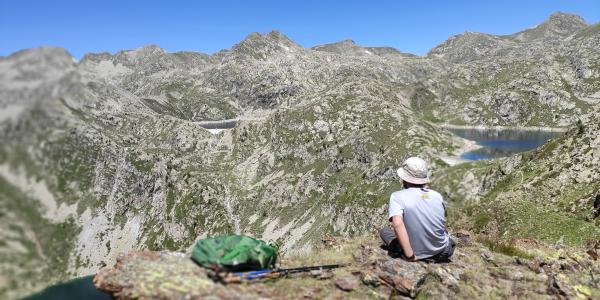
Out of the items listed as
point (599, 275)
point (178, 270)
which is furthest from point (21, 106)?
point (599, 275)

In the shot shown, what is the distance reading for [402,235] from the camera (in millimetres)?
14750

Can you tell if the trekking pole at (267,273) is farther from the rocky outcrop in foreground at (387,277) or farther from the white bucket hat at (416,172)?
the white bucket hat at (416,172)

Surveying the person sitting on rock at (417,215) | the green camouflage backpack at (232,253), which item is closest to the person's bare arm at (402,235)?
the person sitting on rock at (417,215)

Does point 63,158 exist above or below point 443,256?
above

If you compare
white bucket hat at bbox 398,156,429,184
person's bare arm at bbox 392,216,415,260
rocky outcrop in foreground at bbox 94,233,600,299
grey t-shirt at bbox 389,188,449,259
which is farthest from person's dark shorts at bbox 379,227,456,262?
white bucket hat at bbox 398,156,429,184

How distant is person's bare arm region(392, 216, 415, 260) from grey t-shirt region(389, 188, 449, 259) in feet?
0.69

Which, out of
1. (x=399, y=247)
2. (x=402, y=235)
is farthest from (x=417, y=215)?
(x=399, y=247)

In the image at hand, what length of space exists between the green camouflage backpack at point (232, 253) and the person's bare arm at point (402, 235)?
461 centimetres

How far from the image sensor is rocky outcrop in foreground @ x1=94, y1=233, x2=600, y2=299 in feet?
37.6

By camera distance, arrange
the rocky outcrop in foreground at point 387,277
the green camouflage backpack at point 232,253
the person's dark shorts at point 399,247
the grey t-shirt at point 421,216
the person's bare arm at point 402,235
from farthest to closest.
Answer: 1. the person's dark shorts at point 399,247
2. the grey t-shirt at point 421,216
3. the person's bare arm at point 402,235
4. the green camouflage backpack at point 232,253
5. the rocky outcrop in foreground at point 387,277

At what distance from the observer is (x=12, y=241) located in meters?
9.75

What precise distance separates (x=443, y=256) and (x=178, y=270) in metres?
10.3

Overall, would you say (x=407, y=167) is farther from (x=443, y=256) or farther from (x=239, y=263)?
(x=239, y=263)

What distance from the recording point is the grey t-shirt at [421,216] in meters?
14.6
